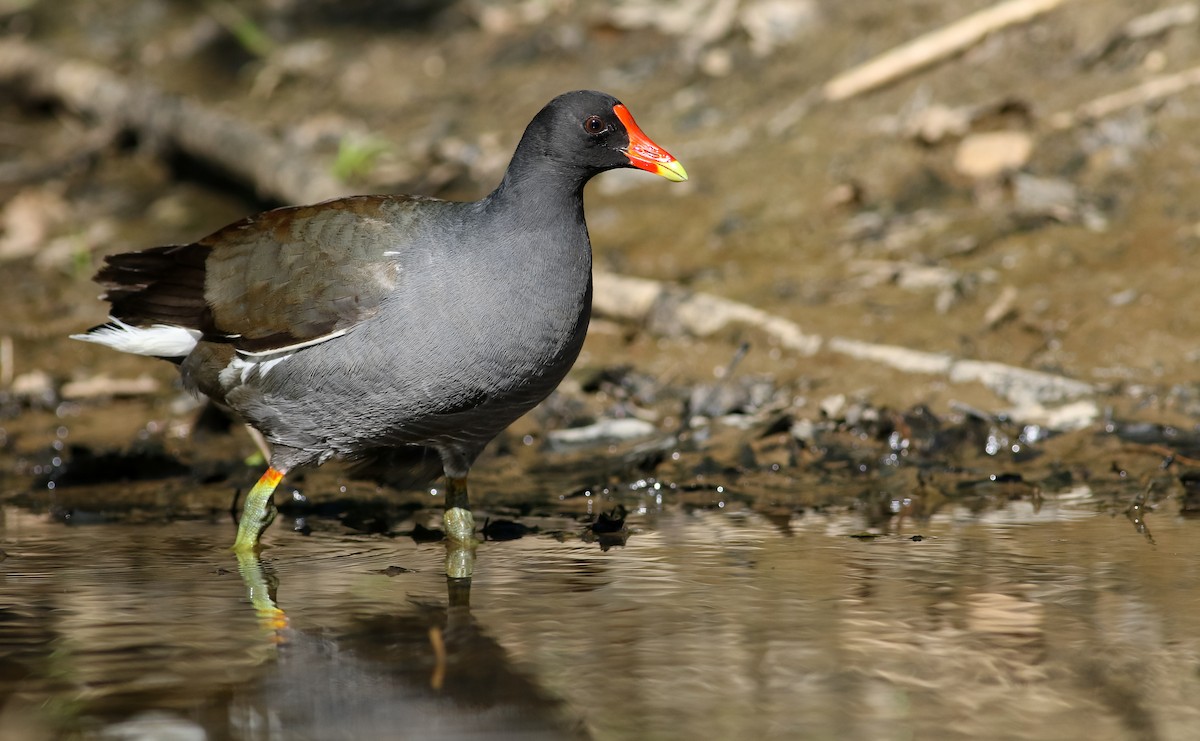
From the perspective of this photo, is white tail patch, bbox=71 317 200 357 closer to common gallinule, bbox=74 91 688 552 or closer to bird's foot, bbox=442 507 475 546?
common gallinule, bbox=74 91 688 552

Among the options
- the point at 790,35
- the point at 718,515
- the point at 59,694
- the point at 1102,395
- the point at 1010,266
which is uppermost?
the point at 790,35

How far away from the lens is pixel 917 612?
3.50 meters

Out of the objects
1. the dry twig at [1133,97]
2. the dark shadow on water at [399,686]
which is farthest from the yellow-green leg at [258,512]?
the dry twig at [1133,97]

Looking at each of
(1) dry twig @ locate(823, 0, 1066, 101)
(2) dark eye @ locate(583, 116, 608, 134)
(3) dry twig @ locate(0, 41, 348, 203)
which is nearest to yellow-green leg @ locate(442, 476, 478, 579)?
(2) dark eye @ locate(583, 116, 608, 134)

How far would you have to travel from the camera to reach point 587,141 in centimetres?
480

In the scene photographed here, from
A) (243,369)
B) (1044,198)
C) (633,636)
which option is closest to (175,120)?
(243,369)

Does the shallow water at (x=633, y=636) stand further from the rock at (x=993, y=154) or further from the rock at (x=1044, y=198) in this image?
the rock at (x=993, y=154)

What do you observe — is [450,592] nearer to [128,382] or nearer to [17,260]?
[128,382]

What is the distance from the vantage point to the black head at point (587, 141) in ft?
15.6

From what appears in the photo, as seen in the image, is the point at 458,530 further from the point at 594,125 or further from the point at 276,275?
the point at 594,125

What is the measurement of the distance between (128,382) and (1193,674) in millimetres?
5648

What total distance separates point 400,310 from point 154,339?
120 cm

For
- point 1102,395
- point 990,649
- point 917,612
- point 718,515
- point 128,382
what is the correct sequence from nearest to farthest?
point 990,649 → point 917,612 → point 718,515 → point 1102,395 → point 128,382

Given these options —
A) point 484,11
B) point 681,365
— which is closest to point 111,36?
point 484,11
